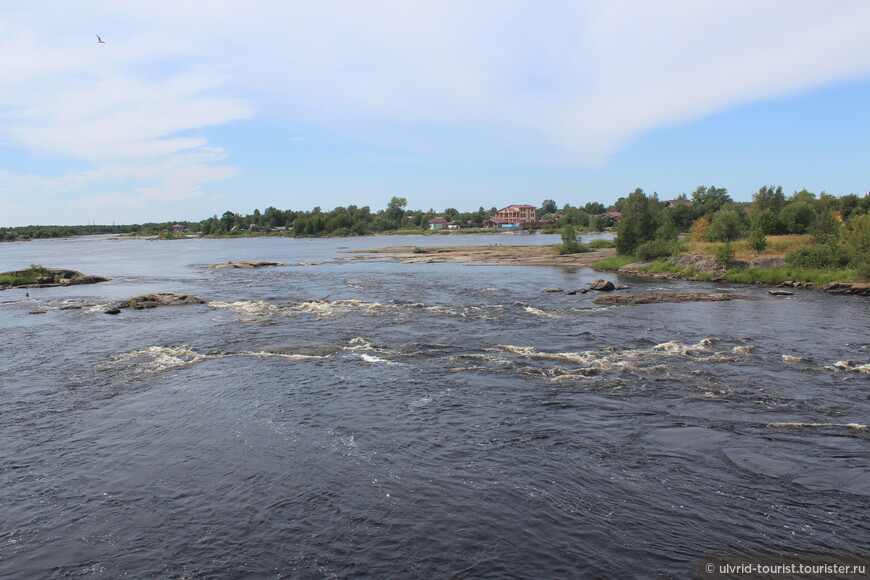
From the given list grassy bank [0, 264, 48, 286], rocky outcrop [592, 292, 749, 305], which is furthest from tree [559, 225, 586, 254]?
grassy bank [0, 264, 48, 286]

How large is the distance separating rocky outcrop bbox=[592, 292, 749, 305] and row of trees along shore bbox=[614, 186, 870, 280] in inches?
454

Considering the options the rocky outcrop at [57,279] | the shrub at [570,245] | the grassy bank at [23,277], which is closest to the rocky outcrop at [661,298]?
the shrub at [570,245]

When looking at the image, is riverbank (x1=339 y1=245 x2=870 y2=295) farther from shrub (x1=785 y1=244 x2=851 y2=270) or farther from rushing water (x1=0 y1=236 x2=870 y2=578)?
rushing water (x1=0 y1=236 x2=870 y2=578)

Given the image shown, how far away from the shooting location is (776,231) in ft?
205

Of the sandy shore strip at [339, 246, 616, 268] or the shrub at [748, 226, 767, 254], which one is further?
the sandy shore strip at [339, 246, 616, 268]

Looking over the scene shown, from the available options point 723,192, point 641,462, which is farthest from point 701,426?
point 723,192

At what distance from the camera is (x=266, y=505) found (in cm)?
1168

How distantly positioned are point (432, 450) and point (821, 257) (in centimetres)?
4554

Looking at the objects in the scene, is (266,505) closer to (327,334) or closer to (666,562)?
(666,562)

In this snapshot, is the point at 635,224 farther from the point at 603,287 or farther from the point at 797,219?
the point at 603,287

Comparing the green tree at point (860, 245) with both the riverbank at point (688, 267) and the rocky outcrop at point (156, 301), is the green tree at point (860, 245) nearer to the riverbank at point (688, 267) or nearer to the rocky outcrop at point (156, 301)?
the riverbank at point (688, 267)

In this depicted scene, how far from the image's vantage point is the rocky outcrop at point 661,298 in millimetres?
37906

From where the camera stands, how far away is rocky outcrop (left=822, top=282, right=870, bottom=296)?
1521 inches

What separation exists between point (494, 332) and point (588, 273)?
3618 cm
